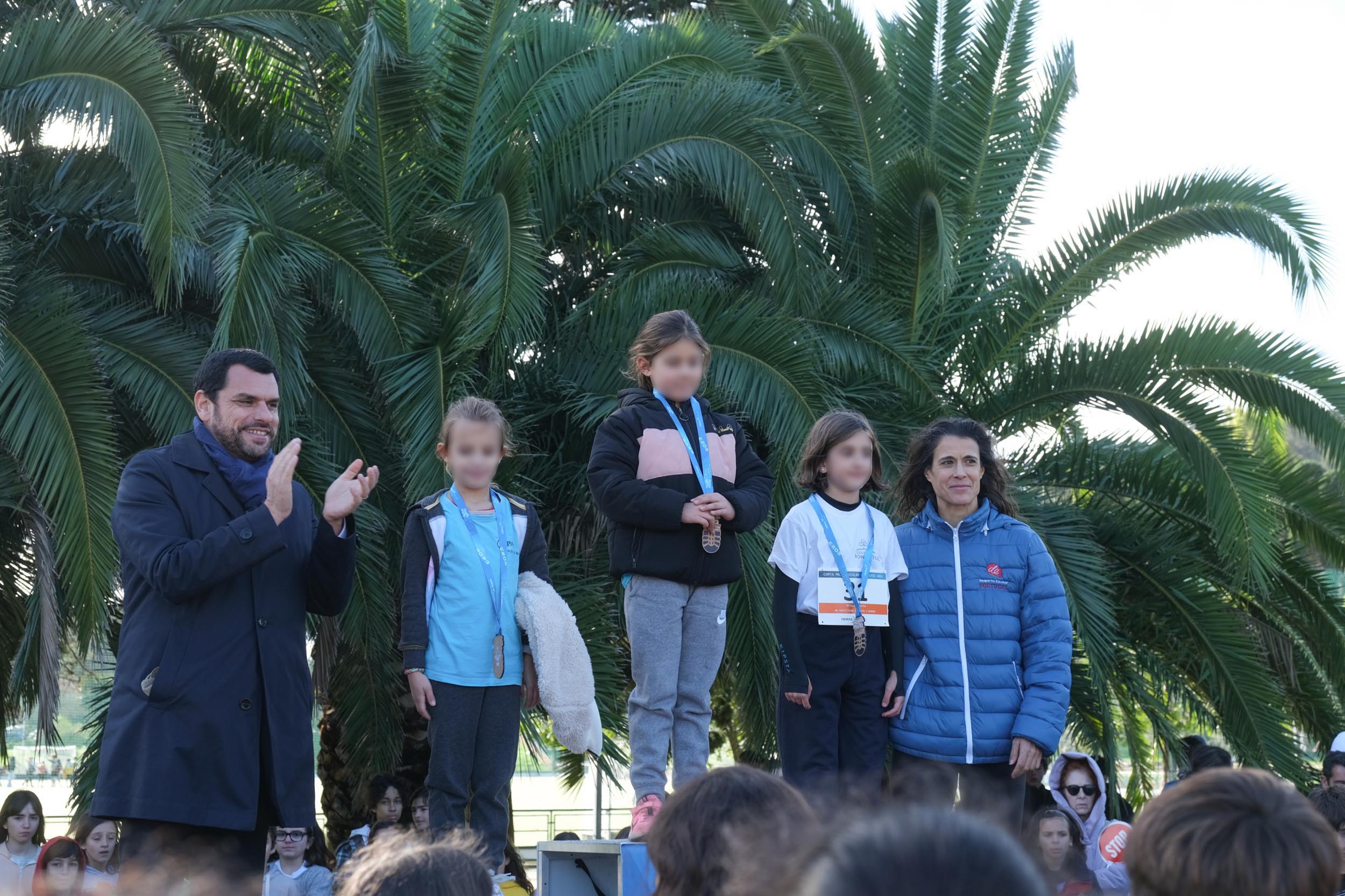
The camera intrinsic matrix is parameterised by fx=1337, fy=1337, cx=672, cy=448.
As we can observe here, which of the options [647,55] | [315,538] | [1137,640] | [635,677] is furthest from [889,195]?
[315,538]

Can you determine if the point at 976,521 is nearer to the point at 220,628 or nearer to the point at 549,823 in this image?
the point at 220,628

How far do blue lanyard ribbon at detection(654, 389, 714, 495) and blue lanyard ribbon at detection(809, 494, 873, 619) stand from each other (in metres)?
0.44

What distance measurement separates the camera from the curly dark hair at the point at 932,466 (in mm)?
5043

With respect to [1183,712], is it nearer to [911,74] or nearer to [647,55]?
[911,74]

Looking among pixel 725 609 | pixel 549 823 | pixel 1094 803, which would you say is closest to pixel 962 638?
pixel 725 609

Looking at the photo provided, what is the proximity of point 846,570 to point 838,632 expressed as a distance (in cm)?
23

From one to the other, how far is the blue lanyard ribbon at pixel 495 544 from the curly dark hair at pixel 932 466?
5.12ft

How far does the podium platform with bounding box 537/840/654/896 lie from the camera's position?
4219 millimetres

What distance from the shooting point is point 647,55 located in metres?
8.71

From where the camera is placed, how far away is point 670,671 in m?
4.94

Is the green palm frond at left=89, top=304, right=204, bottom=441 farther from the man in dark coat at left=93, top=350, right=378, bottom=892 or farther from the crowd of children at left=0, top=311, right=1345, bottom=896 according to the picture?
the man in dark coat at left=93, top=350, right=378, bottom=892

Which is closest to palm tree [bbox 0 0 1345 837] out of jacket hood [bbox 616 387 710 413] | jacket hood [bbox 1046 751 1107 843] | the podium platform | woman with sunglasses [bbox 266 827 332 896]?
woman with sunglasses [bbox 266 827 332 896]

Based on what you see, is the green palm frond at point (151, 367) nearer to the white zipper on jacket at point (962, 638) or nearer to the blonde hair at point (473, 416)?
the blonde hair at point (473, 416)

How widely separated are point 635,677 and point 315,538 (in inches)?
63.8
